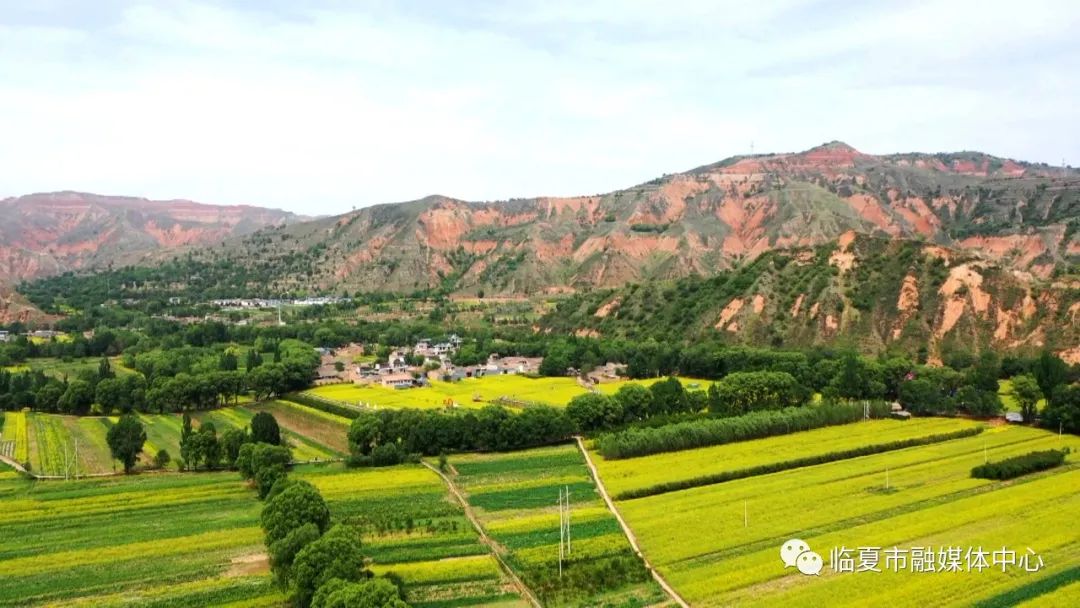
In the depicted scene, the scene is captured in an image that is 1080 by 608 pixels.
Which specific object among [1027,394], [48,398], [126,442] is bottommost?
[48,398]

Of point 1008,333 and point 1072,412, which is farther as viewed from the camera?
point 1008,333

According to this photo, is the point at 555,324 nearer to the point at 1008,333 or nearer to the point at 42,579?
the point at 1008,333

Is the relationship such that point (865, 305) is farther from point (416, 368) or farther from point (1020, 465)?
point (1020, 465)

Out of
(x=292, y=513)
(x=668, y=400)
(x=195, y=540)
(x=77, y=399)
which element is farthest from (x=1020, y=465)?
(x=77, y=399)

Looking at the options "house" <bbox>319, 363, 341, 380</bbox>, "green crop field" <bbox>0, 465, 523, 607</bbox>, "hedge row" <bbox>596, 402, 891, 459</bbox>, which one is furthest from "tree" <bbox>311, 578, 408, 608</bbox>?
"house" <bbox>319, 363, 341, 380</bbox>

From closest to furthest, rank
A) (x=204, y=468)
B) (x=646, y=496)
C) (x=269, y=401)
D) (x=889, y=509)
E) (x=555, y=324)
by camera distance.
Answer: (x=889, y=509) < (x=646, y=496) < (x=204, y=468) < (x=269, y=401) < (x=555, y=324)

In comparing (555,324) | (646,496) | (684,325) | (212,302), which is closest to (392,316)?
(555,324)
